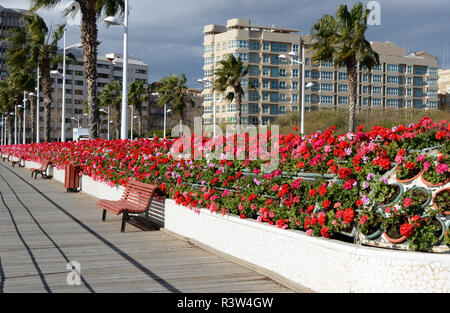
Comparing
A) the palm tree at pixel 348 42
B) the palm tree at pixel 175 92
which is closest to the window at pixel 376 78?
the palm tree at pixel 175 92

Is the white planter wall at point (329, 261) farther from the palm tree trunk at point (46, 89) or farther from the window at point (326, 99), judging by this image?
the window at point (326, 99)

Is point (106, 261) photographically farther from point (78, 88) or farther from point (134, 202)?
point (78, 88)

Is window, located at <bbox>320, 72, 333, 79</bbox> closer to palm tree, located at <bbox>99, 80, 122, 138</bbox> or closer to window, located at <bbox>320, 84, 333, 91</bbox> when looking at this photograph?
window, located at <bbox>320, 84, 333, 91</bbox>

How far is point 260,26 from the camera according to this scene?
101m

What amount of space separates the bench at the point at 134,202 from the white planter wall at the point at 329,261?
2.25m

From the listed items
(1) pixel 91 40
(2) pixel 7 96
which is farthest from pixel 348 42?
(2) pixel 7 96

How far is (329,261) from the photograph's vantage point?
5.20 meters

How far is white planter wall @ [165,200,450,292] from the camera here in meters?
4.61

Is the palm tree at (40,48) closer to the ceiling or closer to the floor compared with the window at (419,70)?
closer to the floor

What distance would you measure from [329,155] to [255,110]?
90138 mm

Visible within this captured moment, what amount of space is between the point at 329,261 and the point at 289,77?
96976 millimetres

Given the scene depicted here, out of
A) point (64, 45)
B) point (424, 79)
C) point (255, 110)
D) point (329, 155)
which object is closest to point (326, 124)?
point (64, 45)

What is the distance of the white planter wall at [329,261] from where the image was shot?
461cm
